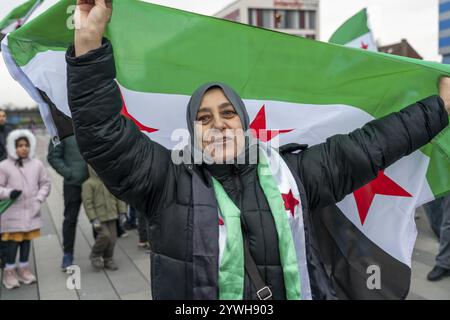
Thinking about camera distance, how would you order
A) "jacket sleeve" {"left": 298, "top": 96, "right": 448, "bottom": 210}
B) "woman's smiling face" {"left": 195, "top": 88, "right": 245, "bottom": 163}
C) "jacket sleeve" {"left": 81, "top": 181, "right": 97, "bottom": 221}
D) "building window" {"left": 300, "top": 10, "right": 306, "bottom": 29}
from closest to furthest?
"woman's smiling face" {"left": 195, "top": 88, "right": 245, "bottom": 163}
"jacket sleeve" {"left": 298, "top": 96, "right": 448, "bottom": 210}
"jacket sleeve" {"left": 81, "top": 181, "right": 97, "bottom": 221}
"building window" {"left": 300, "top": 10, "right": 306, "bottom": 29}

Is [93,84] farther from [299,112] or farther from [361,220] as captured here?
[361,220]

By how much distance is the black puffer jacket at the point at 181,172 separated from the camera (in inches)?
58.2

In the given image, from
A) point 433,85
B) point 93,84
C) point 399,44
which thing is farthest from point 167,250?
point 399,44

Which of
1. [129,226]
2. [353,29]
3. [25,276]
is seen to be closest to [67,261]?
[25,276]

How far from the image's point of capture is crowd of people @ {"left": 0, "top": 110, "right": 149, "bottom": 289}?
14.6ft

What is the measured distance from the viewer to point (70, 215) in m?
4.89

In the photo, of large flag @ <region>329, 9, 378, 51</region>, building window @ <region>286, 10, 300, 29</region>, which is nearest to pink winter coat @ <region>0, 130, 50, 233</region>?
large flag @ <region>329, 9, 378, 51</region>

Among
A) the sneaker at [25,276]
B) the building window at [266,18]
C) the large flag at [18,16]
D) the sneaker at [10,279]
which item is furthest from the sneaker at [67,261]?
the building window at [266,18]

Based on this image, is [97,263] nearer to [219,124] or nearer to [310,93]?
[310,93]

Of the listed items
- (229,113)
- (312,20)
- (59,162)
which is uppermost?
(312,20)

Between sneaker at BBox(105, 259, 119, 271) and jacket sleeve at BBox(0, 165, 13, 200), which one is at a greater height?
jacket sleeve at BBox(0, 165, 13, 200)

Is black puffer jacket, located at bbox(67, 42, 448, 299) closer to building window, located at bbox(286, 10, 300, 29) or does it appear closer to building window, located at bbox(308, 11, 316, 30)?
building window, located at bbox(286, 10, 300, 29)

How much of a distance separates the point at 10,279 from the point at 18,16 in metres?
3.32

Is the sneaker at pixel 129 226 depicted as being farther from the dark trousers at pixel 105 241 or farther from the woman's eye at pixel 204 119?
the woman's eye at pixel 204 119
